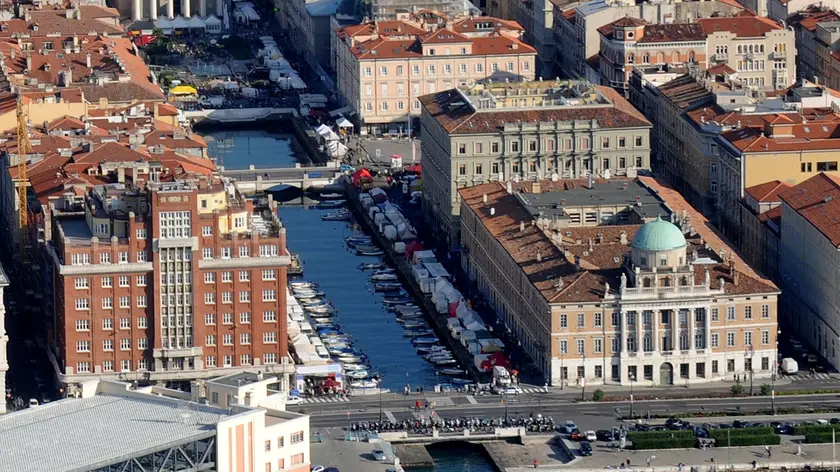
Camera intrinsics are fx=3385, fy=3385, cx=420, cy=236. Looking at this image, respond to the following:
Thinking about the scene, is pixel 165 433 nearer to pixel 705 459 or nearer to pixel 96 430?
pixel 96 430

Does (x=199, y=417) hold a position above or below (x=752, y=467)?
above

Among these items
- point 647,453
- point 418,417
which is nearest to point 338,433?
point 418,417

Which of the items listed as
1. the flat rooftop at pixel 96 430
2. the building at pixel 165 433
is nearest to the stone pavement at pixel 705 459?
the building at pixel 165 433

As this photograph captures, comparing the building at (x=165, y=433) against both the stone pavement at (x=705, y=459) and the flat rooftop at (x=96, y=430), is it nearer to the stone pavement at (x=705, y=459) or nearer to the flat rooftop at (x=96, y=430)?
the flat rooftop at (x=96, y=430)

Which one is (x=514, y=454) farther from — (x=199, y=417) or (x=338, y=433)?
(x=199, y=417)

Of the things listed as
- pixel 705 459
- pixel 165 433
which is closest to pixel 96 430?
pixel 165 433
